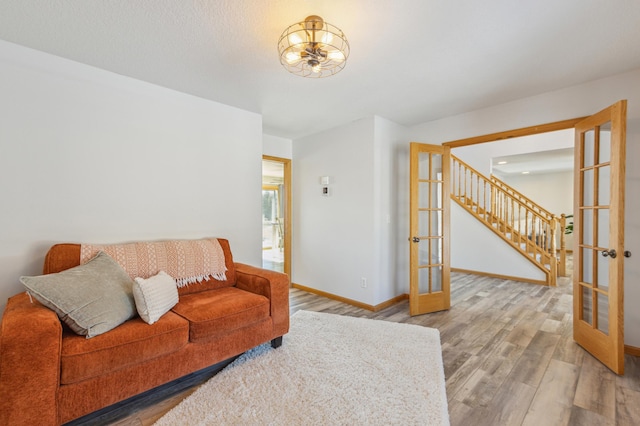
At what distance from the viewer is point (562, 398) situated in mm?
1834

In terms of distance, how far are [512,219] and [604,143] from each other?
3411mm

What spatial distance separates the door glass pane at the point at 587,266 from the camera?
2.47 m

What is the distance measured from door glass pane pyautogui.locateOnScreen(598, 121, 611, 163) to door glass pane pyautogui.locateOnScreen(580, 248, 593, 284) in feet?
2.60

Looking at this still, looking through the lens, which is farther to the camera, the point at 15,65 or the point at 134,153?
the point at 134,153

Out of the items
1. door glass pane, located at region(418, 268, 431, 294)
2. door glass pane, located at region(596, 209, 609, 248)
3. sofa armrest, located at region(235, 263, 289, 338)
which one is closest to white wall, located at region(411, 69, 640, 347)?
door glass pane, located at region(596, 209, 609, 248)

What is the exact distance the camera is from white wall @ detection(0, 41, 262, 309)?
2.07 m

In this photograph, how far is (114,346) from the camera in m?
1.59

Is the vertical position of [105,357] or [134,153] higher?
[134,153]

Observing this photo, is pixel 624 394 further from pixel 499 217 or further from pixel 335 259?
pixel 499 217

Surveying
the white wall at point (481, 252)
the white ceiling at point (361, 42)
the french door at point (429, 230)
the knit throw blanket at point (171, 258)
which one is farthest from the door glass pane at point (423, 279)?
the white wall at point (481, 252)

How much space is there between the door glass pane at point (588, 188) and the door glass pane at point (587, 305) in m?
0.76

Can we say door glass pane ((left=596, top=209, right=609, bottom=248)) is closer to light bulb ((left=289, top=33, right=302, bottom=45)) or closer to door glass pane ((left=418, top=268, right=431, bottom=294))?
door glass pane ((left=418, top=268, right=431, bottom=294))

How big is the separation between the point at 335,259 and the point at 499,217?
3.84 meters

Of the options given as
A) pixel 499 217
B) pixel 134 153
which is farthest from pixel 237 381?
pixel 499 217
